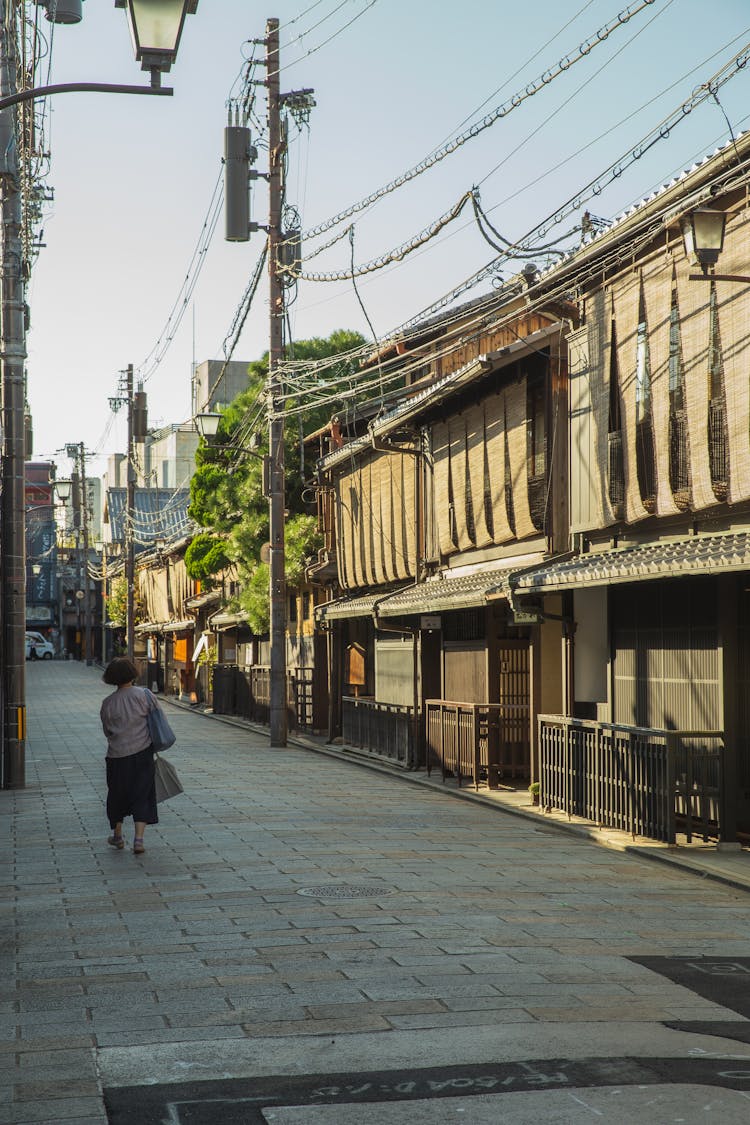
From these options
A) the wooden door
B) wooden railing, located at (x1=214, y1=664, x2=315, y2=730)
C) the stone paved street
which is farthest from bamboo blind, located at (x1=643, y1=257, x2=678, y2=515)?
wooden railing, located at (x1=214, y1=664, x2=315, y2=730)

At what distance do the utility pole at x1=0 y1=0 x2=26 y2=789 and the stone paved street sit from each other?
201 inches

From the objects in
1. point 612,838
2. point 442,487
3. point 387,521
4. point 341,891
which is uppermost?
point 442,487

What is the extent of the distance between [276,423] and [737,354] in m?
16.3

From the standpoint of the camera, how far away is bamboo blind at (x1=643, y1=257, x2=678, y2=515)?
14.8 metres

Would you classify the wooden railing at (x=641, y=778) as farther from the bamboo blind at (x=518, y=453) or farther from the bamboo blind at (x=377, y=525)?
the bamboo blind at (x=377, y=525)

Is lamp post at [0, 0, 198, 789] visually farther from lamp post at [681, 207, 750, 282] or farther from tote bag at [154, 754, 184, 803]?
lamp post at [681, 207, 750, 282]

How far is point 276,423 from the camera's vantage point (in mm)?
28531

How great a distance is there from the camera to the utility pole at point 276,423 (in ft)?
92.6

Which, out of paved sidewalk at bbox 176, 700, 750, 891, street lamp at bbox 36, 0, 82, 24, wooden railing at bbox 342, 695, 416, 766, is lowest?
paved sidewalk at bbox 176, 700, 750, 891

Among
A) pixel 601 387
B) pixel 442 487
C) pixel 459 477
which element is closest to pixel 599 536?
pixel 601 387

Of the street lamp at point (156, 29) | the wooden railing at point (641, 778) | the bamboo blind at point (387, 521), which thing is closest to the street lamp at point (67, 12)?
the street lamp at point (156, 29)

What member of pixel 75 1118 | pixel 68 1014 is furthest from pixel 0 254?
pixel 75 1118

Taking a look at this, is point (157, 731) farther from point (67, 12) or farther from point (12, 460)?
point (67, 12)

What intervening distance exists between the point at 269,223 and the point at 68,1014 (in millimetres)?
23494
